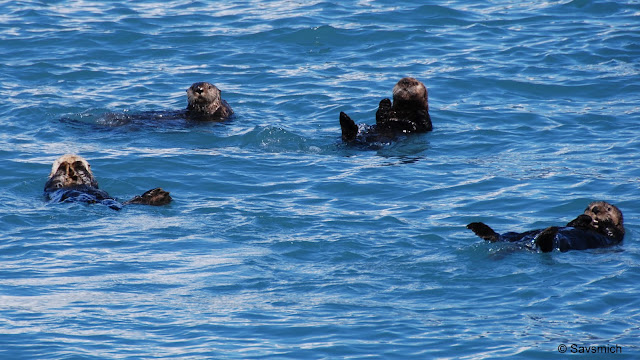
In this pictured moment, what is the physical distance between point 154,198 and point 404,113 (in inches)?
163

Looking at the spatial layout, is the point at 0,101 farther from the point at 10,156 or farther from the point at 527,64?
the point at 527,64

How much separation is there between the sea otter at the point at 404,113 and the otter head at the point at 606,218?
12.5 feet

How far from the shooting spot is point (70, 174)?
9.70 metres

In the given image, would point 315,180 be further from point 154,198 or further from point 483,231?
point 483,231

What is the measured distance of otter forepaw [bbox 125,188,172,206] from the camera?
8953 millimetres

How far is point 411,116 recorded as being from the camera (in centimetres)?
1201

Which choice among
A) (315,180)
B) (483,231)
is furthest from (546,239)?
(315,180)

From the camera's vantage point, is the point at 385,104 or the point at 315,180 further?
the point at 385,104

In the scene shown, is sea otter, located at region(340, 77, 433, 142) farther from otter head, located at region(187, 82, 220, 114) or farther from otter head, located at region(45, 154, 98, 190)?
otter head, located at region(45, 154, 98, 190)

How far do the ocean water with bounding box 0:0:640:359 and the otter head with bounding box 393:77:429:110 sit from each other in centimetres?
56

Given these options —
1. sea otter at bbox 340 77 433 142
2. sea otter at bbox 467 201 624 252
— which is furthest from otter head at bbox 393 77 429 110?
sea otter at bbox 467 201 624 252

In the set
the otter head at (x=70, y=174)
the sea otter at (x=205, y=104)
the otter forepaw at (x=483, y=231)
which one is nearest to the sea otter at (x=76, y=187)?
the otter head at (x=70, y=174)

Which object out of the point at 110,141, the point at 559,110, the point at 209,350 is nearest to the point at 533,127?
the point at 559,110

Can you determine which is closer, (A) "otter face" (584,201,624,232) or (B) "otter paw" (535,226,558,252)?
(B) "otter paw" (535,226,558,252)
